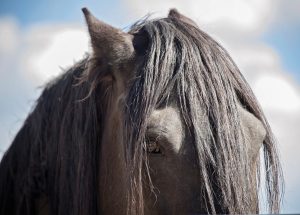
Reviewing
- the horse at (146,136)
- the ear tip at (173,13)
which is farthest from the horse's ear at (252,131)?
the ear tip at (173,13)

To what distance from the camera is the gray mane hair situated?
8.63 feet

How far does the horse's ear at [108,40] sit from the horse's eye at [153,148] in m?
0.80

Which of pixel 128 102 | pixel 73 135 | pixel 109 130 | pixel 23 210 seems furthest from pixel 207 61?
pixel 23 210

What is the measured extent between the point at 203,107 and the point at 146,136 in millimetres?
425

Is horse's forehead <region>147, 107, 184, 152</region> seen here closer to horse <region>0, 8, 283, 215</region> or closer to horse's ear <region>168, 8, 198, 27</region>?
horse <region>0, 8, 283, 215</region>

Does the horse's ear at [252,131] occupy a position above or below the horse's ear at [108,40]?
below

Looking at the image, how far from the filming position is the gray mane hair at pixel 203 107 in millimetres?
2629

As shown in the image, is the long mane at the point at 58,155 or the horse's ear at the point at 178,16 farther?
the horse's ear at the point at 178,16

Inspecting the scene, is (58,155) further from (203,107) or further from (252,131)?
(252,131)

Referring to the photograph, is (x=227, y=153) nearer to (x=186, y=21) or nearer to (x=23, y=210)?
(x=186, y=21)

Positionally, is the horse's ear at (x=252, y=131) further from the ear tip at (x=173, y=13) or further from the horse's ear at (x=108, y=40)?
the ear tip at (x=173, y=13)

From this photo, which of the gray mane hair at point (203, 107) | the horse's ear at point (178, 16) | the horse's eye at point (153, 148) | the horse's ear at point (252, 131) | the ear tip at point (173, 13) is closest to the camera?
the gray mane hair at point (203, 107)

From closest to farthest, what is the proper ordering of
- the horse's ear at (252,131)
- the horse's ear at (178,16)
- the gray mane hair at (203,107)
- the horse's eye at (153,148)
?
1. the gray mane hair at (203,107)
2. the horse's eye at (153,148)
3. the horse's ear at (252,131)
4. the horse's ear at (178,16)

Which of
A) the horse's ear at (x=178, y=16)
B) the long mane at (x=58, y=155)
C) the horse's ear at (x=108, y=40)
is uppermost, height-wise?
the horse's ear at (x=178, y=16)
